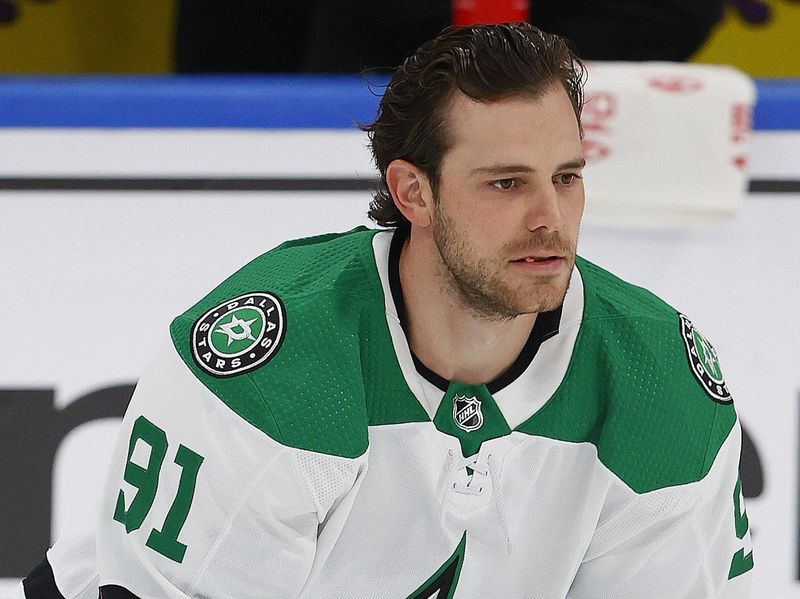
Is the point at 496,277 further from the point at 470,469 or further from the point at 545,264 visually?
the point at 470,469

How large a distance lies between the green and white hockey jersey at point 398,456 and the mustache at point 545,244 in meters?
0.12

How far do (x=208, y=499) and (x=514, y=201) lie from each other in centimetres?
44

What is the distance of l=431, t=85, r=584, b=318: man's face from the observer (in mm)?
1499

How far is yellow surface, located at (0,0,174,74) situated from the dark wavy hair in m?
1.46

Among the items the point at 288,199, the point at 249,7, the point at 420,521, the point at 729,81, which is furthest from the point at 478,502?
the point at 249,7

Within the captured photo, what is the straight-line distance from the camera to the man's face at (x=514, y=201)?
1499 mm

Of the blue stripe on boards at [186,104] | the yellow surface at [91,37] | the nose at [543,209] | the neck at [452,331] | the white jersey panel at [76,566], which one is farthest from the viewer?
the yellow surface at [91,37]

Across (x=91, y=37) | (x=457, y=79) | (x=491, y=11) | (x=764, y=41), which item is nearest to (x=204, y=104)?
(x=491, y=11)

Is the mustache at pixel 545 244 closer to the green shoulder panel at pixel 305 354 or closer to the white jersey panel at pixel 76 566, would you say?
the green shoulder panel at pixel 305 354

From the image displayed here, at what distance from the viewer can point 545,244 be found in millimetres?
1494

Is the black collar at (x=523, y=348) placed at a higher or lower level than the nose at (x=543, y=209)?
lower

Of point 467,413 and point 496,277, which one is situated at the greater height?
point 496,277

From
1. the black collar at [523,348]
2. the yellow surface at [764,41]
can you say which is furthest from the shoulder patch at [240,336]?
the yellow surface at [764,41]

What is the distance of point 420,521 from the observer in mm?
1607
